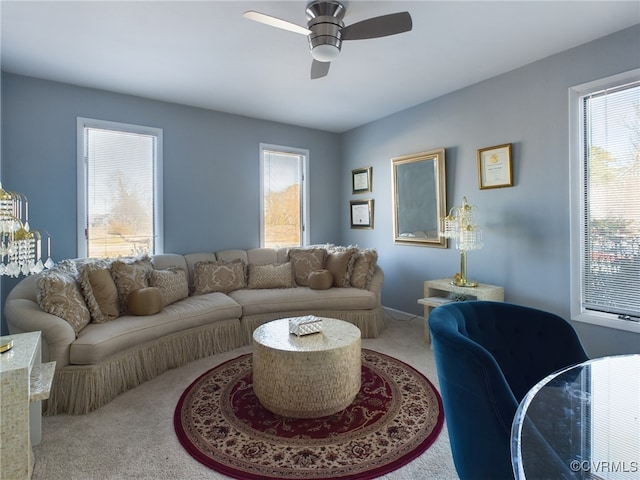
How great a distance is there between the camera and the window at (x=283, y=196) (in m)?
4.57

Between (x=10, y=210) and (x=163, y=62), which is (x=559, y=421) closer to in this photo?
(x=10, y=210)

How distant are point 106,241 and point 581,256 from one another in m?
4.48

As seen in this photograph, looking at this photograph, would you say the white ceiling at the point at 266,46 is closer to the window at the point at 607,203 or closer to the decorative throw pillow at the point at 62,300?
the window at the point at 607,203

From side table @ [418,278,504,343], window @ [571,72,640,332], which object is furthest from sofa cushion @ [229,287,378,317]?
window @ [571,72,640,332]

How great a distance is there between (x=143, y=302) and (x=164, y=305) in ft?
0.84

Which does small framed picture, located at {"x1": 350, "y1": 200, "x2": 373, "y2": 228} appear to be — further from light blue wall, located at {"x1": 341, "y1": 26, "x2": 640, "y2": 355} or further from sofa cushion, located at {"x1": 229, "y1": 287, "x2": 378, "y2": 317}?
sofa cushion, located at {"x1": 229, "y1": 287, "x2": 378, "y2": 317}

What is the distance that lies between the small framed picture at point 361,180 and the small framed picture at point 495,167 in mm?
1644

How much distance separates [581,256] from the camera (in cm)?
271

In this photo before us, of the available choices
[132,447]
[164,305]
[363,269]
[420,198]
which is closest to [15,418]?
[132,447]

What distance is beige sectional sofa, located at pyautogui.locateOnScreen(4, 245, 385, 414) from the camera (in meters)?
2.22

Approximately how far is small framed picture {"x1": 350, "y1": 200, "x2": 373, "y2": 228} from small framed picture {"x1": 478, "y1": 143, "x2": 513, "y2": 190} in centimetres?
164

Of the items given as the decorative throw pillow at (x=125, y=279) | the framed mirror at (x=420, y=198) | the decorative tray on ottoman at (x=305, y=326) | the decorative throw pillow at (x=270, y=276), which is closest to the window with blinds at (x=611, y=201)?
the framed mirror at (x=420, y=198)

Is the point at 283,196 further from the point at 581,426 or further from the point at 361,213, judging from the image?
the point at 581,426

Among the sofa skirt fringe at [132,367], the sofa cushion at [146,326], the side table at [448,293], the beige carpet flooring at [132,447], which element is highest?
the side table at [448,293]
